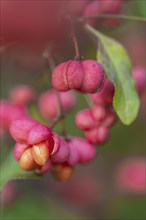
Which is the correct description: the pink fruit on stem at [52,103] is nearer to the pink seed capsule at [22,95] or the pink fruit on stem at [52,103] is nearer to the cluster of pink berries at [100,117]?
the pink seed capsule at [22,95]

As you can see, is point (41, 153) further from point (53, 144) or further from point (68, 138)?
point (68, 138)

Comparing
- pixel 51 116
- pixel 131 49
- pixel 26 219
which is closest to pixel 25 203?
pixel 26 219

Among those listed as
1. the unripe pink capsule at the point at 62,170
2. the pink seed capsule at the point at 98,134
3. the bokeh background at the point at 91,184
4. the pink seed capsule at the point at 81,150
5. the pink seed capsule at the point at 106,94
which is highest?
the pink seed capsule at the point at 106,94

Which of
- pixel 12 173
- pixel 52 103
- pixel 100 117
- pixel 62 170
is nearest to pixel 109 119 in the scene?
pixel 100 117

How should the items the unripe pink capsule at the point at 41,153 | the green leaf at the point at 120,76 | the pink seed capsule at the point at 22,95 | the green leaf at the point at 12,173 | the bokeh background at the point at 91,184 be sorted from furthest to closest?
the bokeh background at the point at 91,184 < the pink seed capsule at the point at 22,95 < the green leaf at the point at 12,173 < the green leaf at the point at 120,76 < the unripe pink capsule at the point at 41,153

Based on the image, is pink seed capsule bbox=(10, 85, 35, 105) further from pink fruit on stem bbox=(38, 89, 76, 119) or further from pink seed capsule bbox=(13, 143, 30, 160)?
pink seed capsule bbox=(13, 143, 30, 160)

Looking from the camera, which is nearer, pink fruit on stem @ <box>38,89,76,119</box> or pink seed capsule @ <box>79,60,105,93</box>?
pink seed capsule @ <box>79,60,105,93</box>

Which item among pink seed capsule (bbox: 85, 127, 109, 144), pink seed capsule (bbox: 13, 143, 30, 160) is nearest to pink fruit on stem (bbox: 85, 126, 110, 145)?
pink seed capsule (bbox: 85, 127, 109, 144)

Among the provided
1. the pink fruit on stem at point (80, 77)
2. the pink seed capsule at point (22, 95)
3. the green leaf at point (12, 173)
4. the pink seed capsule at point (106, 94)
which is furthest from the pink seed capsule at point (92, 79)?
the pink seed capsule at point (22, 95)
